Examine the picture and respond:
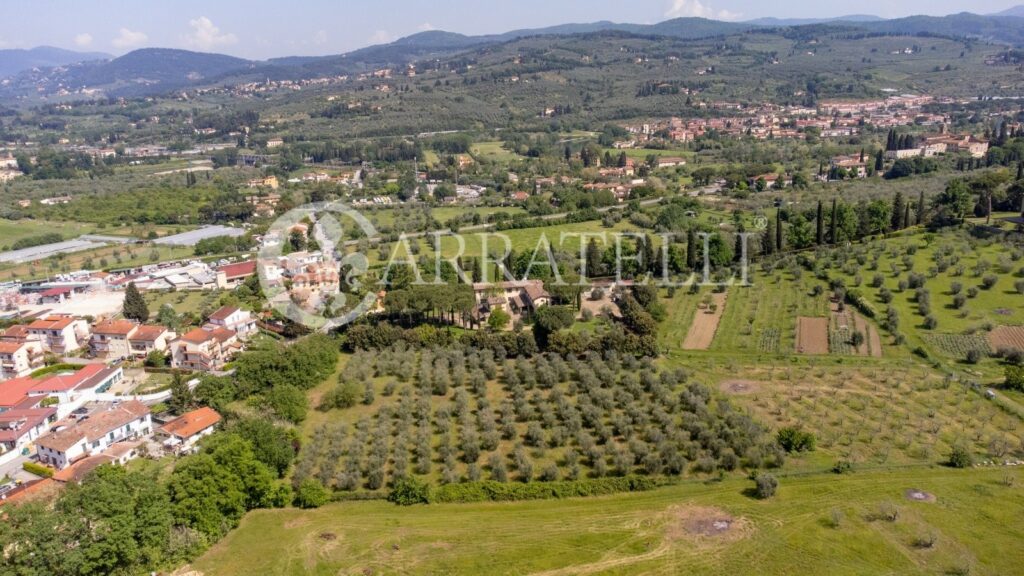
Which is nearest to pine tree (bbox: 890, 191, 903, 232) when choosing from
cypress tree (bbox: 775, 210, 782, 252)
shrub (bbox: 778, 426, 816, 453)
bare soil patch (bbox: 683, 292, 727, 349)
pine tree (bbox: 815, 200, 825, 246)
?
pine tree (bbox: 815, 200, 825, 246)

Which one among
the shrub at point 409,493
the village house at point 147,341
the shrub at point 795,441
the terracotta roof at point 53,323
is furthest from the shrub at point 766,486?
the terracotta roof at point 53,323

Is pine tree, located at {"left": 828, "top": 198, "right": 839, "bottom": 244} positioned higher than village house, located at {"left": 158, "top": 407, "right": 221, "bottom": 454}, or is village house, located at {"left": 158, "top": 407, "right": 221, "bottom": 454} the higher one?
pine tree, located at {"left": 828, "top": 198, "right": 839, "bottom": 244}

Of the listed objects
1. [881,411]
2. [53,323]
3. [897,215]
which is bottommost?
[881,411]

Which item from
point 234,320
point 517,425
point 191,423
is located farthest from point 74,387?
point 517,425

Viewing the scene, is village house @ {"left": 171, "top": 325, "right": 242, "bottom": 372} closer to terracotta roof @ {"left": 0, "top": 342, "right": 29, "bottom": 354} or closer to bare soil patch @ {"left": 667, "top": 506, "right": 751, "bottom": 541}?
terracotta roof @ {"left": 0, "top": 342, "right": 29, "bottom": 354}

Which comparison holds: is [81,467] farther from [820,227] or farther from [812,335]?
[820,227]

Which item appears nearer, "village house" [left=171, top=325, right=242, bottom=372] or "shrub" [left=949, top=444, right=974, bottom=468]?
"shrub" [left=949, top=444, right=974, bottom=468]
